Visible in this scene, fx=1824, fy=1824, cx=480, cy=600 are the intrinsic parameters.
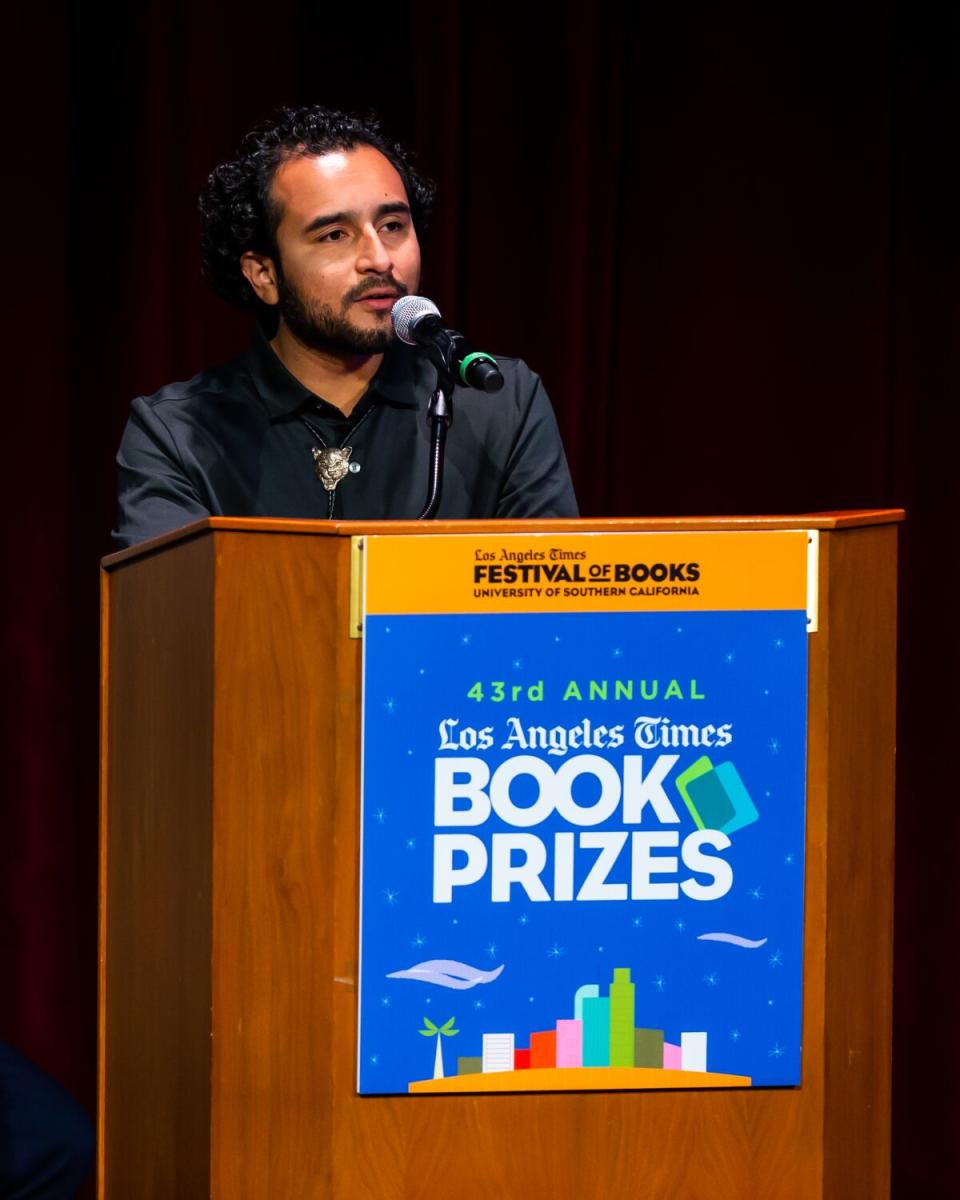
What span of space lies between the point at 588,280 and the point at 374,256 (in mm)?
842

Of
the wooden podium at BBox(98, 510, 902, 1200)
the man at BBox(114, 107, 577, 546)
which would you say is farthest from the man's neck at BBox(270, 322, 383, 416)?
the wooden podium at BBox(98, 510, 902, 1200)

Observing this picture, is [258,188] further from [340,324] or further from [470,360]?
[470,360]

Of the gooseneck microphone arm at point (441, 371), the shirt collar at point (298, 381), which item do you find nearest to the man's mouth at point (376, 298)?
the shirt collar at point (298, 381)

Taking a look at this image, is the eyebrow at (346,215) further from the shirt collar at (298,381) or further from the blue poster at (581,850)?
the blue poster at (581,850)

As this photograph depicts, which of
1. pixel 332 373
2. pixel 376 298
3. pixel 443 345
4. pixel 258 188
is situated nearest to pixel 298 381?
pixel 332 373

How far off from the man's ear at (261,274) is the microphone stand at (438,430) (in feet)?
1.95

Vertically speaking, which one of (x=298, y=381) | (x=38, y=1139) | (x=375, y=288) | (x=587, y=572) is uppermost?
(x=375, y=288)

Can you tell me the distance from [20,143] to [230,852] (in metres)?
1.68

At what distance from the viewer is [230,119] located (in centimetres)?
286

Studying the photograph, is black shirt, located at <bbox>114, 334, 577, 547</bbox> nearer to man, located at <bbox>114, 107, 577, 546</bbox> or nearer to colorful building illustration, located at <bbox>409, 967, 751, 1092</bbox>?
man, located at <bbox>114, 107, 577, 546</bbox>

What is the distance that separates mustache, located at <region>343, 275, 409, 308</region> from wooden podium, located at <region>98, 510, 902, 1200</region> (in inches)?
29.6

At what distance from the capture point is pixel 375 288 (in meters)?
2.21

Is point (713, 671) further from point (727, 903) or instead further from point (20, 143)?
point (20, 143)

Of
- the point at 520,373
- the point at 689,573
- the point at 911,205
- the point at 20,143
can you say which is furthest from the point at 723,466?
the point at 689,573
